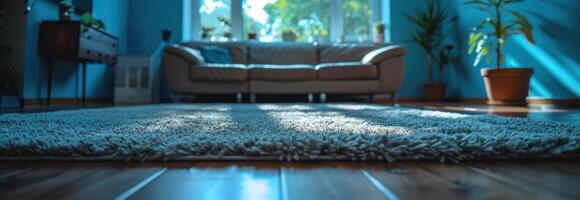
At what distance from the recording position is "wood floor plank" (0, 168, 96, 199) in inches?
16.1

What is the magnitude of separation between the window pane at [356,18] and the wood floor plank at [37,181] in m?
4.41

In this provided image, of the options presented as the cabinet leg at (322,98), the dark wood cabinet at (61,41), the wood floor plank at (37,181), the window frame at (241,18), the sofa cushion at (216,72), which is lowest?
the wood floor plank at (37,181)

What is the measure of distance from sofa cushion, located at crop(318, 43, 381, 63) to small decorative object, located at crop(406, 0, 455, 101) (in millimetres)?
522

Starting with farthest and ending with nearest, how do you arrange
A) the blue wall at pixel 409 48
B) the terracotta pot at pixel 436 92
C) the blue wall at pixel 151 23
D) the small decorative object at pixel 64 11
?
the blue wall at pixel 409 48
the blue wall at pixel 151 23
the terracotta pot at pixel 436 92
the small decorative object at pixel 64 11

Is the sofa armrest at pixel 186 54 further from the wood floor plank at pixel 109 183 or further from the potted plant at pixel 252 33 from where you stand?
the wood floor plank at pixel 109 183

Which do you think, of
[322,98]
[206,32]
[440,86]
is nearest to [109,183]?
[322,98]

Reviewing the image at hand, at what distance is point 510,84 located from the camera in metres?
2.83

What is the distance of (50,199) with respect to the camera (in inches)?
15.4

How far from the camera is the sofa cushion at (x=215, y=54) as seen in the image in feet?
12.4

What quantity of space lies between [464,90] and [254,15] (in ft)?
8.40

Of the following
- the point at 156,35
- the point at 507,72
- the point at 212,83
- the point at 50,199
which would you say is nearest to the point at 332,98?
the point at 212,83

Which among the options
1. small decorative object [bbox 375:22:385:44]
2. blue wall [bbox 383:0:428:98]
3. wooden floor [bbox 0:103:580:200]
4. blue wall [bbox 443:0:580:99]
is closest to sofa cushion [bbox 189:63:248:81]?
small decorative object [bbox 375:22:385:44]

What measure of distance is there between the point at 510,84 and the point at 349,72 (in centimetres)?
128

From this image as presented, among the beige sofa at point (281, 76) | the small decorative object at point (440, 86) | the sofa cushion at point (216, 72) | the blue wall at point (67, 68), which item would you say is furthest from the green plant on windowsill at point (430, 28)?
the blue wall at point (67, 68)
